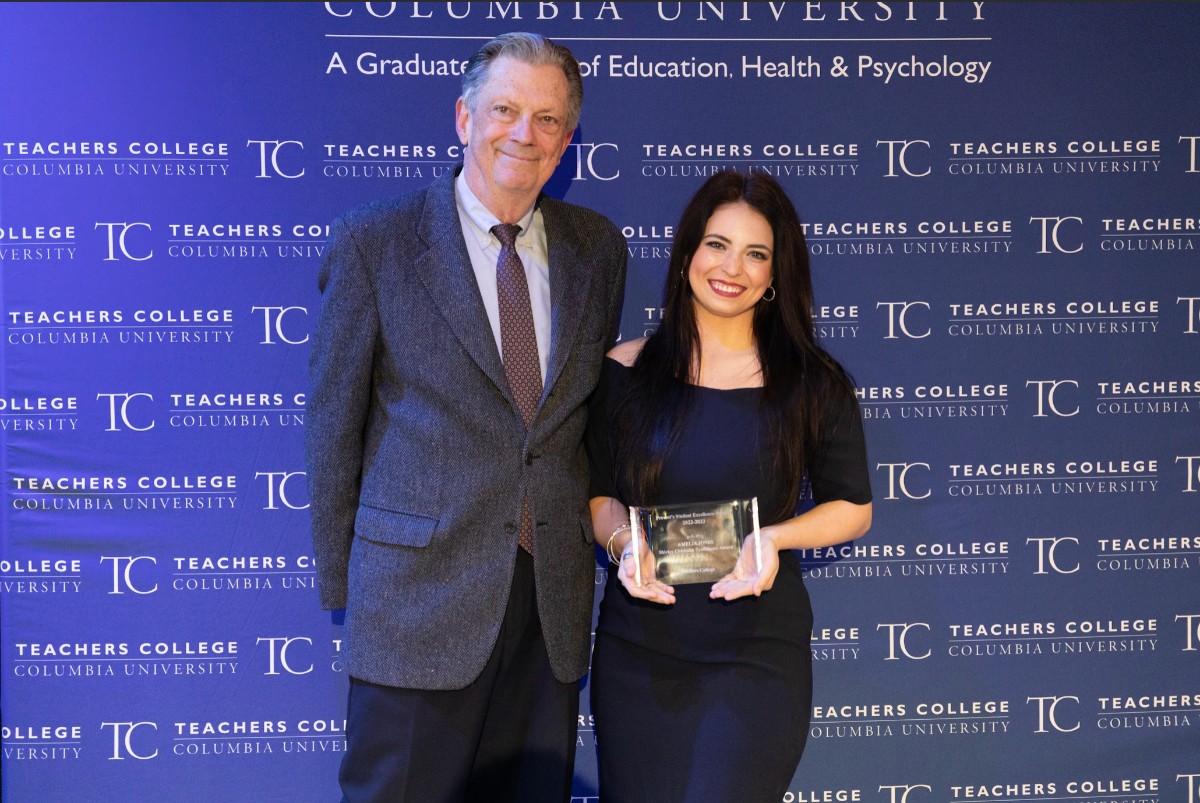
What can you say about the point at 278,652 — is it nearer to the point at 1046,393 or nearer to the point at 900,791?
the point at 900,791

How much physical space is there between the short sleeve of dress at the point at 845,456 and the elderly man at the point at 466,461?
0.56 m

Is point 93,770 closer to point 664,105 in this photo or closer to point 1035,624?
point 664,105

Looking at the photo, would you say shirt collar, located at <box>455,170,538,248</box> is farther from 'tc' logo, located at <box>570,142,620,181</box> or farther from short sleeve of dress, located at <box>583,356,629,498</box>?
'tc' logo, located at <box>570,142,620,181</box>

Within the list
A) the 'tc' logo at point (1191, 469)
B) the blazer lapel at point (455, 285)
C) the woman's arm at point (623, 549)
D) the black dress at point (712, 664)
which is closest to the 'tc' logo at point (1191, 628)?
the 'tc' logo at point (1191, 469)

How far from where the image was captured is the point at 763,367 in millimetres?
2480

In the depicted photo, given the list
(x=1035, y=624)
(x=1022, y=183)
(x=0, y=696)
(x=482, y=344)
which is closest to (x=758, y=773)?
(x=482, y=344)

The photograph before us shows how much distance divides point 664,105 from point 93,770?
2.63 m

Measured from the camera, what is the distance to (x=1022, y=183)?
3232 mm

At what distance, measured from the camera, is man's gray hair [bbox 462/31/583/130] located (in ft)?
7.77

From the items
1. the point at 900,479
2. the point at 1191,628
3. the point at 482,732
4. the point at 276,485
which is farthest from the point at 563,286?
the point at 1191,628

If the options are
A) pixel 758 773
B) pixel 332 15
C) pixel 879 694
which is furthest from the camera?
pixel 879 694

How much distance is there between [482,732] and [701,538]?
0.71m

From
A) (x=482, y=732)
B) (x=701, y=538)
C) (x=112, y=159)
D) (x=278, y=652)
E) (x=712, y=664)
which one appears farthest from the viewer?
(x=278, y=652)

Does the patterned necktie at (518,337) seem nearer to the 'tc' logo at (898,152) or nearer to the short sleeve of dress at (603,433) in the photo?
the short sleeve of dress at (603,433)
